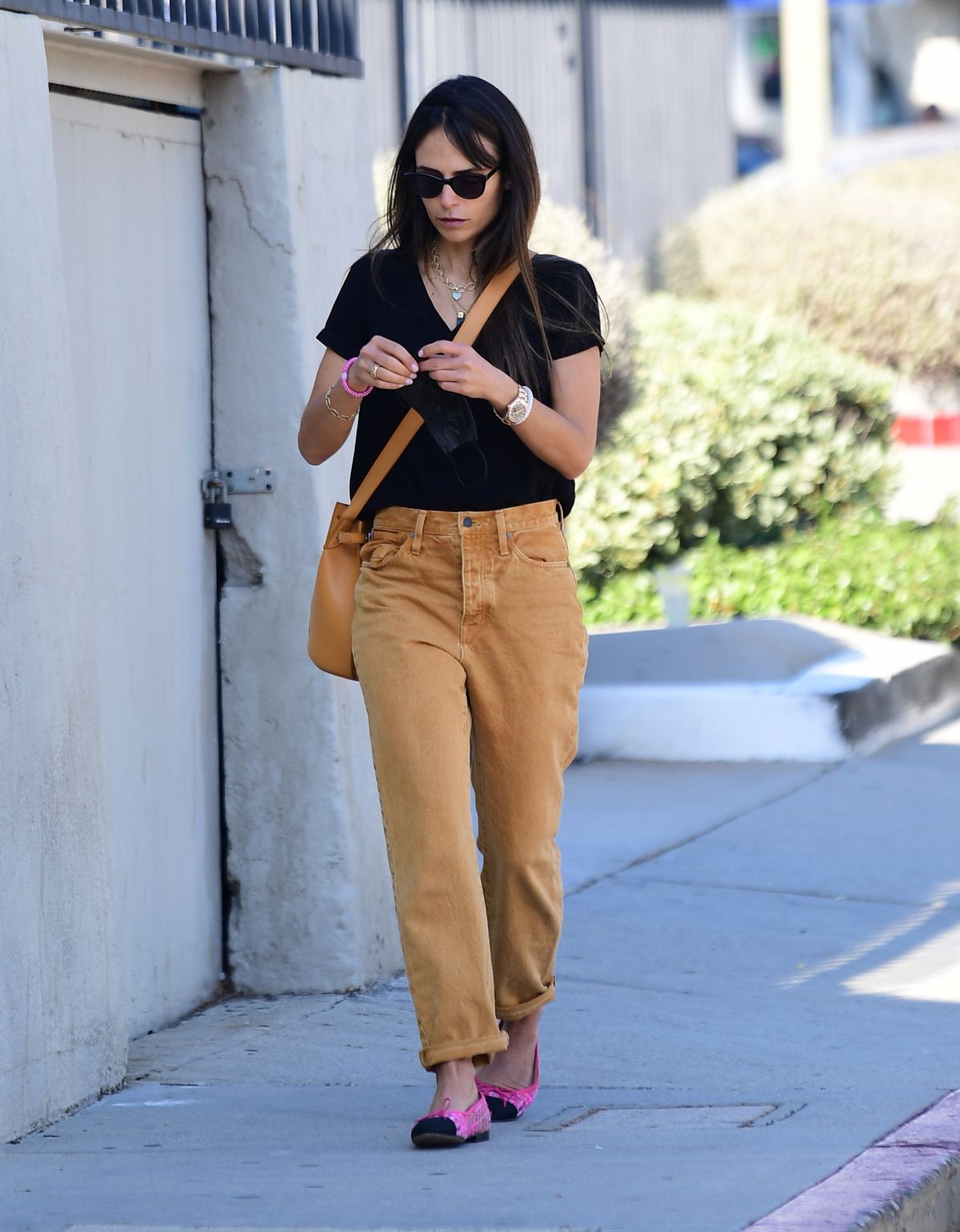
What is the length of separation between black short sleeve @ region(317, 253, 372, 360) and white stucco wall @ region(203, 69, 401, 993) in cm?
98

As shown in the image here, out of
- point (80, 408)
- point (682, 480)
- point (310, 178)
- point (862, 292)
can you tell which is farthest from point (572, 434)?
point (862, 292)

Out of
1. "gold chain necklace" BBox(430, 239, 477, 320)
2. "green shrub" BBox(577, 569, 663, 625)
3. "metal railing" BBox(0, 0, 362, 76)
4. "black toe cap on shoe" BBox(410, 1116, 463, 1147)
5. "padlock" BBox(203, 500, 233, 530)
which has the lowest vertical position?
"black toe cap on shoe" BBox(410, 1116, 463, 1147)

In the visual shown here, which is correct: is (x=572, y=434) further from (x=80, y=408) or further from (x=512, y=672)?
(x=80, y=408)

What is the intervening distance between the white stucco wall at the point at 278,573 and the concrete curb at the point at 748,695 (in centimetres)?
290

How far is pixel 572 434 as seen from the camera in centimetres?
363

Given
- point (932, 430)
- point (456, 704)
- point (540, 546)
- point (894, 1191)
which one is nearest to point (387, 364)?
point (540, 546)

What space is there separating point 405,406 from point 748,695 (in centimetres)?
412

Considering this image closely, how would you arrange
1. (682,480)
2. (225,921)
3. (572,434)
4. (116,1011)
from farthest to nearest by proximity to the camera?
(682,480) → (225,921) → (116,1011) → (572,434)

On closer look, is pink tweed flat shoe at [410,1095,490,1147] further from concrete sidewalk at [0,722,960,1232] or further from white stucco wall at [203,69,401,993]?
white stucco wall at [203,69,401,993]

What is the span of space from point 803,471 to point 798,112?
8.83 meters

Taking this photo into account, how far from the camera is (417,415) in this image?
11.8 ft

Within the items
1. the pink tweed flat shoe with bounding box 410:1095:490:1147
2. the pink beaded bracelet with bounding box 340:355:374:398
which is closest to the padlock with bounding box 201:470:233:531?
the pink beaded bracelet with bounding box 340:355:374:398

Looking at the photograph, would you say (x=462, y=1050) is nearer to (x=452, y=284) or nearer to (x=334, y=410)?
(x=334, y=410)

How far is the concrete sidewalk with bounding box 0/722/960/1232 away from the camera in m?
3.31
